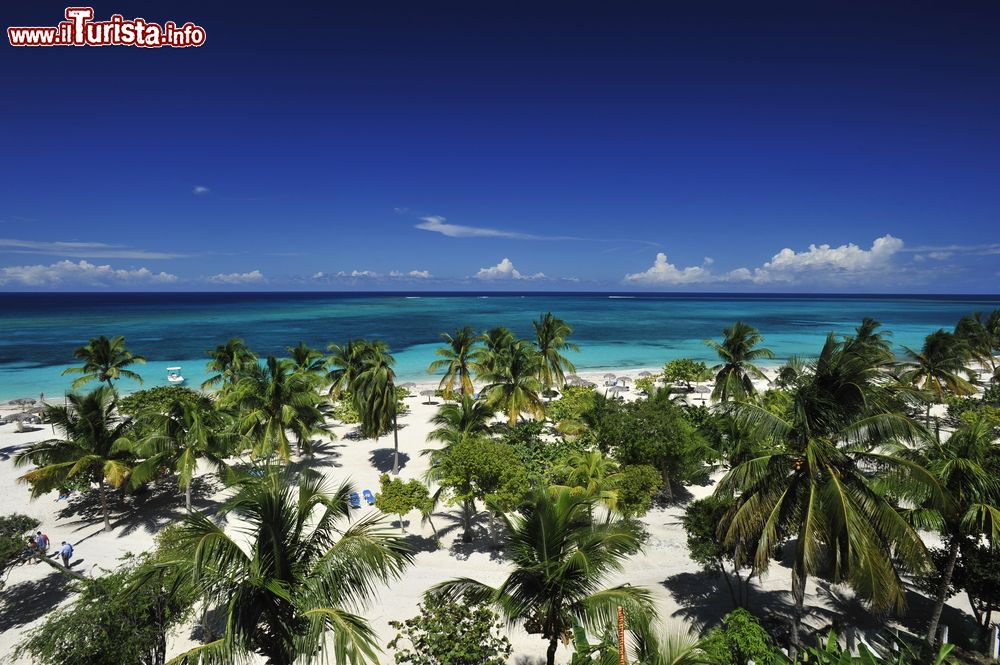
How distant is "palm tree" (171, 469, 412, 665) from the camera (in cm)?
595

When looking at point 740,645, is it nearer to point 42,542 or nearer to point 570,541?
point 570,541

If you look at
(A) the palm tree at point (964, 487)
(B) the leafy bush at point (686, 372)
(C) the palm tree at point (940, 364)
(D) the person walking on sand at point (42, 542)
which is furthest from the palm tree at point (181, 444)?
(C) the palm tree at point (940, 364)

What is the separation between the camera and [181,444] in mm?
16000

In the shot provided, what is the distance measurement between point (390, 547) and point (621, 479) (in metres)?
10.00

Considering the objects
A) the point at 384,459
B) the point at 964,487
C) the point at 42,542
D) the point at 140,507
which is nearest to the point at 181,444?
the point at 140,507

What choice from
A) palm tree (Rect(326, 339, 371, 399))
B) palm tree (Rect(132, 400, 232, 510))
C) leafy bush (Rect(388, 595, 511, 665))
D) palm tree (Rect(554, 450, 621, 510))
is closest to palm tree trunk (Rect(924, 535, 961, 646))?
palm tree (Rect(554, 450, 621, 510))

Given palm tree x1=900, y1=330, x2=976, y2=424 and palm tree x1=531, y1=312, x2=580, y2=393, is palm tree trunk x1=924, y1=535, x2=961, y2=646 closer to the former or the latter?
palm tree x1=531, y1=312, x2=580, y2=393

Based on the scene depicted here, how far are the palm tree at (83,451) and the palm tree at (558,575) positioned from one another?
14242 millimetres

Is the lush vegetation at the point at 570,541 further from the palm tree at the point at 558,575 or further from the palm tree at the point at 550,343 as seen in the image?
the palm tree at the point at 550,343

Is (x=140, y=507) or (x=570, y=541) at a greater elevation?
(x=570, y=541)

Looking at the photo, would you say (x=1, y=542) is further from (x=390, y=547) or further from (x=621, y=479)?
(x=621, y=479)

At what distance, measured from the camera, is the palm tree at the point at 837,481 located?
750cm

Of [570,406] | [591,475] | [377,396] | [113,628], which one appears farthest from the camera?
[570,406]

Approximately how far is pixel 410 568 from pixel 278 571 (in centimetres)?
858
